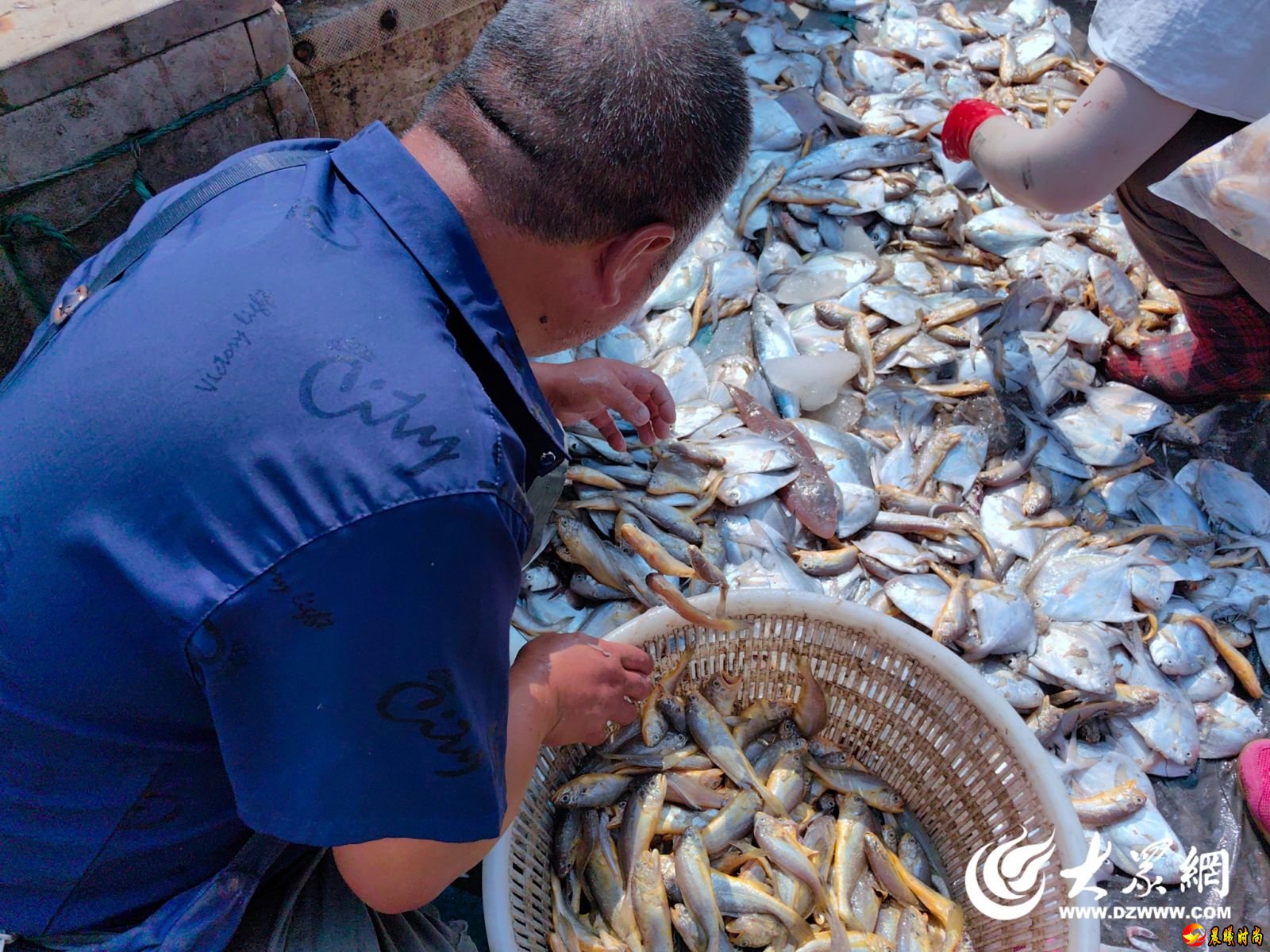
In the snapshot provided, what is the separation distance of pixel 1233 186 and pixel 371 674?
8.82ft

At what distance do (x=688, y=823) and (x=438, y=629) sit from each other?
1.37 meters

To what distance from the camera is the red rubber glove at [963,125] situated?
3.22 m

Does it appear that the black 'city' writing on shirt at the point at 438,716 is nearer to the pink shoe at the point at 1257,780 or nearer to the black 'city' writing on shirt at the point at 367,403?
the black 'city' writing on shirt at the point at 367,403

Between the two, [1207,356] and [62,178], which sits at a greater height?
[62,178]

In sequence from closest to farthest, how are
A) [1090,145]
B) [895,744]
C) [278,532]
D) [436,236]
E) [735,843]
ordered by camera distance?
[278,532], [436,236], [735,843], [895,744], [1090,145]

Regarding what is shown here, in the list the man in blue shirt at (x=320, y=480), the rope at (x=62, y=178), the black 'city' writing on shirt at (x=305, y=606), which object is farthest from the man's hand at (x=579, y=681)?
the rope at (x=62, y=178)

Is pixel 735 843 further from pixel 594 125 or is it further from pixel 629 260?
pixel 594 125

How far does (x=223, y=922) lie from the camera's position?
1.33 meters

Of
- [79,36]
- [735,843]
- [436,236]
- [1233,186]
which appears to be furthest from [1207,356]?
[79,36]

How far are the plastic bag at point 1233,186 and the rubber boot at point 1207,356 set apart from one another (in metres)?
0.44

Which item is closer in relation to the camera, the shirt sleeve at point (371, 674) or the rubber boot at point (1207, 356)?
the shirt sleeve at point (371, 674)

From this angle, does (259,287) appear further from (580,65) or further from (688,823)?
(688,823)

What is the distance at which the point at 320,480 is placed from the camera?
3.04 feet

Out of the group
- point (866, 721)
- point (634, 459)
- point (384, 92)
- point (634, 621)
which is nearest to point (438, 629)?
point (634, 621)
